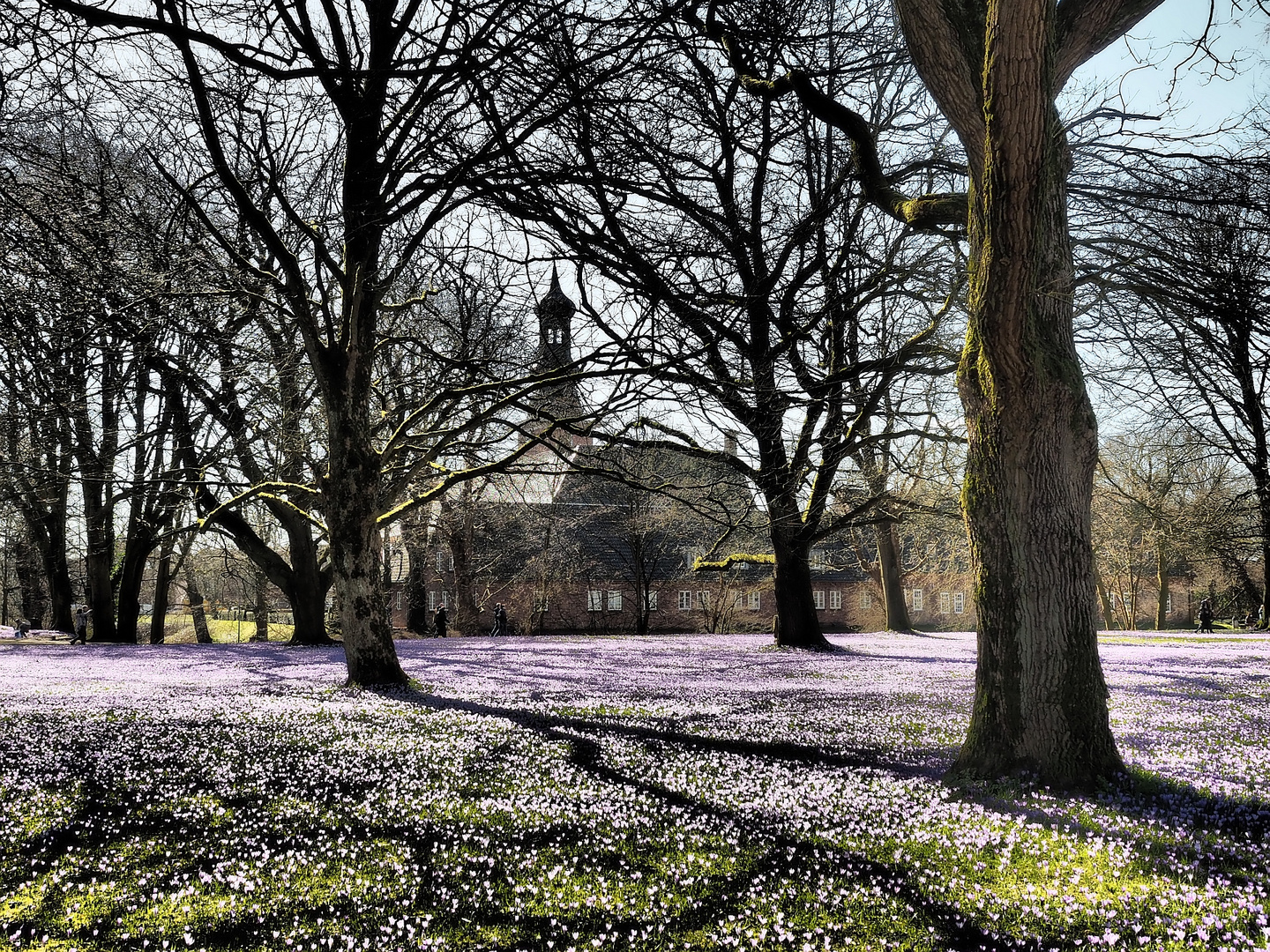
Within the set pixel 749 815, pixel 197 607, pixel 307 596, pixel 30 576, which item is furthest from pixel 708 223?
pixel 30 576

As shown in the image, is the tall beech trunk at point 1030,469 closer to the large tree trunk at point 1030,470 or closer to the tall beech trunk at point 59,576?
the large tree trunk at point 1030,470

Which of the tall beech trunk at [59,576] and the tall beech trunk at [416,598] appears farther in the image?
the tall beech trunk at [416,598]

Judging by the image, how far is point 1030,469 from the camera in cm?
603

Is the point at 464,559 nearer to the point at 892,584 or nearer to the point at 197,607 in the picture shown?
the point at 197,607

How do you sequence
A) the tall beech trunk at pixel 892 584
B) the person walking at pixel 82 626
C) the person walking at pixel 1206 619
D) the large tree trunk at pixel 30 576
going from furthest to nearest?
1. the person walking at pixel 1206 619
2. the large tree trunk at pixel 30 576
3. the tall beech trunk at pixel 892 584
4. the person walking at pixel 82 626

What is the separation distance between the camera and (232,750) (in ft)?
23.0

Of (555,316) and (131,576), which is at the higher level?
(555,316)

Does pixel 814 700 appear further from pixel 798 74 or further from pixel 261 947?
pixel 261 947

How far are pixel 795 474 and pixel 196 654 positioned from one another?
617 inches

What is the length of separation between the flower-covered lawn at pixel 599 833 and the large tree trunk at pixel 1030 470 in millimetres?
504

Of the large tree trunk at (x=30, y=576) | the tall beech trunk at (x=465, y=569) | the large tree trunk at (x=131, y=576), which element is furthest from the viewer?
the tall beech trunk at (x=465, y=569)

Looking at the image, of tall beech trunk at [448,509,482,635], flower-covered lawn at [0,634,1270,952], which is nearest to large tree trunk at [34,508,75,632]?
tall beech trunk at [448,509,482,635]

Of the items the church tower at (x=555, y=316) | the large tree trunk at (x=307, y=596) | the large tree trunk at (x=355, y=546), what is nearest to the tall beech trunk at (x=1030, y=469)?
the church tower at (x=555, y=316)

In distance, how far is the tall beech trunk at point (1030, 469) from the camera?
584cm
